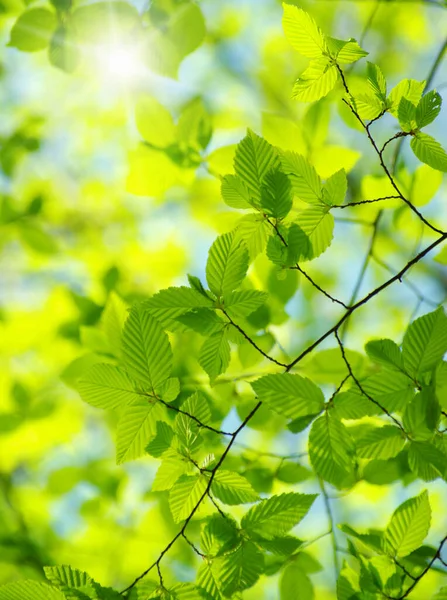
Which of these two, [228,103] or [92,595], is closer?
[92,595]

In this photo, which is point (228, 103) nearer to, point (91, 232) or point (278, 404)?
point (91, 232)

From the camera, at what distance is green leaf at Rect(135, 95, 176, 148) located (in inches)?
51.3

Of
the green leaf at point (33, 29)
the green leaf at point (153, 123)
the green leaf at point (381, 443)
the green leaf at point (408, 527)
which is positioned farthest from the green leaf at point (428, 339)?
the green leaf at point (33, 29)

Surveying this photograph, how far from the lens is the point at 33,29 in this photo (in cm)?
120

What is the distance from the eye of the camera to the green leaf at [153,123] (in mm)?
1304

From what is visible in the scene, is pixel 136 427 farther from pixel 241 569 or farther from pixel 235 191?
pixel 235 191

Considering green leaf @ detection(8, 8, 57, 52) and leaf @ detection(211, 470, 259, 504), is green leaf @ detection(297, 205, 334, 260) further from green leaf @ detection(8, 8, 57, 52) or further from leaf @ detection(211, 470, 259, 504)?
green leaf @ detection(8, 8, 57, 52)

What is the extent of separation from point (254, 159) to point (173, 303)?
0.83ft

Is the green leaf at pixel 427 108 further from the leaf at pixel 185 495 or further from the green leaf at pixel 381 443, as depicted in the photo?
the leaf at pixel 185 495

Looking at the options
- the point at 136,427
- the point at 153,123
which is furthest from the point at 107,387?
the point at 153,123

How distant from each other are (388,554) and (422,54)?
14.1 feet

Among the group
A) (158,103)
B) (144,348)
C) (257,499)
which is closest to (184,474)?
(257,499)

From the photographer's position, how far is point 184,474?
0.82 meters

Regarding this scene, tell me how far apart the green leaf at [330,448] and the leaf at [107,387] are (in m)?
0.30
